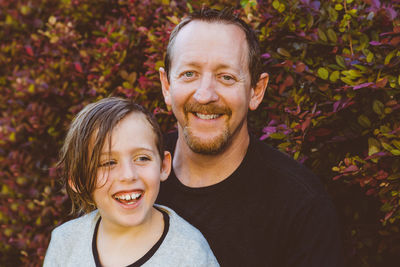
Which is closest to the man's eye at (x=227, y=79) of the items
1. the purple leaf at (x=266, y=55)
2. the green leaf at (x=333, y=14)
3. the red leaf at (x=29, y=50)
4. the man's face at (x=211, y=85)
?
the man's face at (x=211, y=85)

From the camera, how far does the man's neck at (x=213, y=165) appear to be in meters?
2.53

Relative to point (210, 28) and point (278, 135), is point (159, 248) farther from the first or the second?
point (210, 28)

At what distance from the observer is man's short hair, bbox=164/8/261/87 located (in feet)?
8.35

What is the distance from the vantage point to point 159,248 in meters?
2.07

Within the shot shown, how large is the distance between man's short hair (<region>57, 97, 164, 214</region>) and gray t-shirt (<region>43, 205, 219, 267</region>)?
0.50ft

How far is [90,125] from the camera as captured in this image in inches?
84.0

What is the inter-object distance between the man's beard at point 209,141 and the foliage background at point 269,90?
0.88 feet

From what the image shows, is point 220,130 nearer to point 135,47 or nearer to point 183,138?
point 183,138

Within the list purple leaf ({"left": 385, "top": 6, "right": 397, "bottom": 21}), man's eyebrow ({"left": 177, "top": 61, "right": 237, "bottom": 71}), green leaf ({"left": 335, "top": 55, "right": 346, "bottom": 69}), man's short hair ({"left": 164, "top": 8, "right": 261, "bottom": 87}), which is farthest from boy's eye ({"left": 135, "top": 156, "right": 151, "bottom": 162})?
purple leaf ({"left": 385, "top": 6, "right": 397, "bottom": 21})

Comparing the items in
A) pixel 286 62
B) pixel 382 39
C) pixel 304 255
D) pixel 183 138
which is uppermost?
pixel 382 39

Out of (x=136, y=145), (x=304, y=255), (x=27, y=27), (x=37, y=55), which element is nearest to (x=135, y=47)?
(x=37, y=55)

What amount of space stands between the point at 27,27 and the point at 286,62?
2.59 m

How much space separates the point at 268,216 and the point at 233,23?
105cm

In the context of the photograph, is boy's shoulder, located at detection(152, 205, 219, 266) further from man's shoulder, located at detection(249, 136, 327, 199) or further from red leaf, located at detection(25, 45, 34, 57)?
red leaf, located at detection(25, 45, 34, 57)
